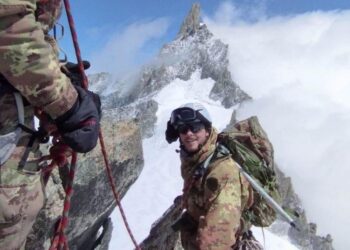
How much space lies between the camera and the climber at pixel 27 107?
126 inches

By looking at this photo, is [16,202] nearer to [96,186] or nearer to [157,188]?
[96,186]

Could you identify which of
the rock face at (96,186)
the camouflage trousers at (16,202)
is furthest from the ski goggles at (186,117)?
the camouflage trousers at (16,202)

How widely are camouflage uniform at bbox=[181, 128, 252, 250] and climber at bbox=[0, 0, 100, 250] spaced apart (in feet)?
7.30

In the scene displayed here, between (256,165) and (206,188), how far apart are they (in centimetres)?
108

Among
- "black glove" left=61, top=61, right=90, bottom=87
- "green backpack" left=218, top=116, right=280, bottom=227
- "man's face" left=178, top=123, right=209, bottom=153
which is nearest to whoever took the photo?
"black glove" left=61, top=61, right=90, bottom=87

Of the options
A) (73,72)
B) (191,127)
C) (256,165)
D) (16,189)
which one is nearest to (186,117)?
(191,127)

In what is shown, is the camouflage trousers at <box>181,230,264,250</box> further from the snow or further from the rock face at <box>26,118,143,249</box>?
the snow

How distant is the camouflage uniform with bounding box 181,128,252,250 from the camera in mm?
5465

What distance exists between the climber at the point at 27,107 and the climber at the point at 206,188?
225 centimetres

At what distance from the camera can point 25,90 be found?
3.32 meters

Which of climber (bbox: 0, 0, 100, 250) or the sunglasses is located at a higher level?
the sunglasses

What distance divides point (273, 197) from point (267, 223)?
34 cm

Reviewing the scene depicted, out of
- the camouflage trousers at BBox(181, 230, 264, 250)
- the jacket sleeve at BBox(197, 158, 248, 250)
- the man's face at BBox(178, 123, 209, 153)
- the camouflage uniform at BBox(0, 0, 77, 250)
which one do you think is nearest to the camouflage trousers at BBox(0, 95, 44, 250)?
the camouflage uniform at BBox(0, 0, 77, 250)

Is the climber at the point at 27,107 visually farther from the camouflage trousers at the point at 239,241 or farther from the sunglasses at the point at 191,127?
the camouflage trousers at the point at 239,241
